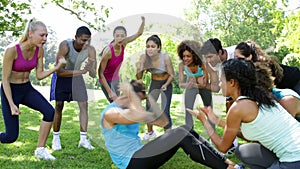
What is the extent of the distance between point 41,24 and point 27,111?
186 inches

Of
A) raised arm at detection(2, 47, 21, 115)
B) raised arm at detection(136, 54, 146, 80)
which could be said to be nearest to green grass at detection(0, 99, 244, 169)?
raised arm at detection(136, 54, 146, 80)

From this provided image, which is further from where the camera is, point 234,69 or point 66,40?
point 66,40

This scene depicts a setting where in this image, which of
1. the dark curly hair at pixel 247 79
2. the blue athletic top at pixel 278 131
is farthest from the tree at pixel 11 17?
the blue athletic top at pixel 278 131

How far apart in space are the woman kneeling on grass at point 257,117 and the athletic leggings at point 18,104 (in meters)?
1.89

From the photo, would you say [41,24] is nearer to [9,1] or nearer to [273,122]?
[273,122]

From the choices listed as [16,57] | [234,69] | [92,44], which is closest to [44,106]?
[16,57]

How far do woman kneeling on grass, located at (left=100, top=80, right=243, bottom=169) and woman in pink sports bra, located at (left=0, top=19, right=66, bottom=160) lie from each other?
1002mm

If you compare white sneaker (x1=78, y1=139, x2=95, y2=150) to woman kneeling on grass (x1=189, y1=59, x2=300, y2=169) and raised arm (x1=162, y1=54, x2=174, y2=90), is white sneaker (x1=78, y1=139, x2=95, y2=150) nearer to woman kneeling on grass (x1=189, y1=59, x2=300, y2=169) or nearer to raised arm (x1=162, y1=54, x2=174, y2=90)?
raised arm (x1=162, y1=54, x2=174, y2=90)

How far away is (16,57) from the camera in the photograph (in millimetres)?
3328

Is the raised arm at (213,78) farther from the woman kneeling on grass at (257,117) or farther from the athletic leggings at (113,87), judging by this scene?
the athletic leggings at (113,87)

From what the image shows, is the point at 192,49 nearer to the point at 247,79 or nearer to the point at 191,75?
the point at 191,75

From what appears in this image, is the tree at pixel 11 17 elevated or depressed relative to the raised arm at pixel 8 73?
elevated

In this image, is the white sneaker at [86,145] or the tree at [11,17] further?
the tree at [11,17]

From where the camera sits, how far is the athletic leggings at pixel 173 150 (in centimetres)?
275
